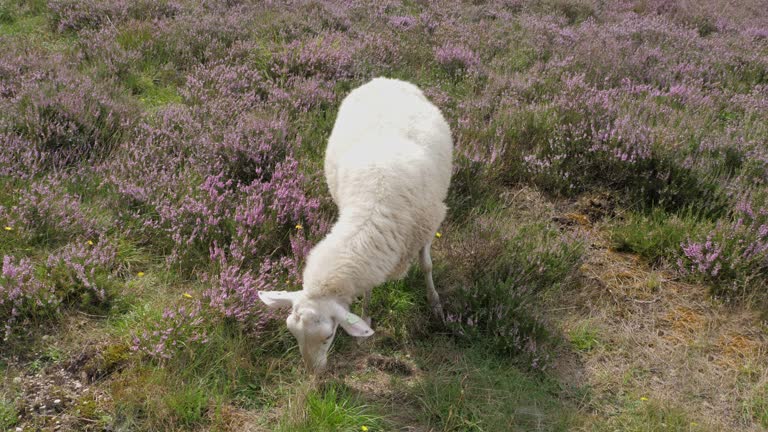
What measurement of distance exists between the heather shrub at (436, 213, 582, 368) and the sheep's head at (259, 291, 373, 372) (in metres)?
0.98

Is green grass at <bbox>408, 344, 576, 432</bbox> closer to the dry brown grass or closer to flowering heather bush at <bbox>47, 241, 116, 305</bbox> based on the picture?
the dry brown grass

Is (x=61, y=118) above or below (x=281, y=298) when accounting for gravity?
above

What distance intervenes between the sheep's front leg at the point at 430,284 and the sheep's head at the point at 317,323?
2.92 ft

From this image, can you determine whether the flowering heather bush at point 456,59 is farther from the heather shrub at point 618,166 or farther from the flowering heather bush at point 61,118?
the flowering heather bush at point 61,118

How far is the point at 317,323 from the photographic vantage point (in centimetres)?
253

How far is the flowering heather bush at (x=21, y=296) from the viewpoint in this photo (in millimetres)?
2842

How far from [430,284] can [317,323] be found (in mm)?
1157

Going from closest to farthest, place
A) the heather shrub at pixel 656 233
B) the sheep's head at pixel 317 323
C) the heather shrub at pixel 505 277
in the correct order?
the sheep's head at pixel 317 323 < the heather shrub at pixel 505 277 < the heather shrub at pixel 656 233

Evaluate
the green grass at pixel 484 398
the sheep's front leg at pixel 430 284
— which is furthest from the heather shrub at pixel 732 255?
the sheep's front leg at pixel 430 284

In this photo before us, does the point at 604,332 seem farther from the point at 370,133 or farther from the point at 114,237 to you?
the point at 114,237

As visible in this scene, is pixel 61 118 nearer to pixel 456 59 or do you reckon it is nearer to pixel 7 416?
pixel 7 416

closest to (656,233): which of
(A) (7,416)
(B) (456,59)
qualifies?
(B) (456,59)

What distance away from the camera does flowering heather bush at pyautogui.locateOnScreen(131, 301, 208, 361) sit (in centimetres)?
277

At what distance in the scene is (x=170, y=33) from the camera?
7.00m
